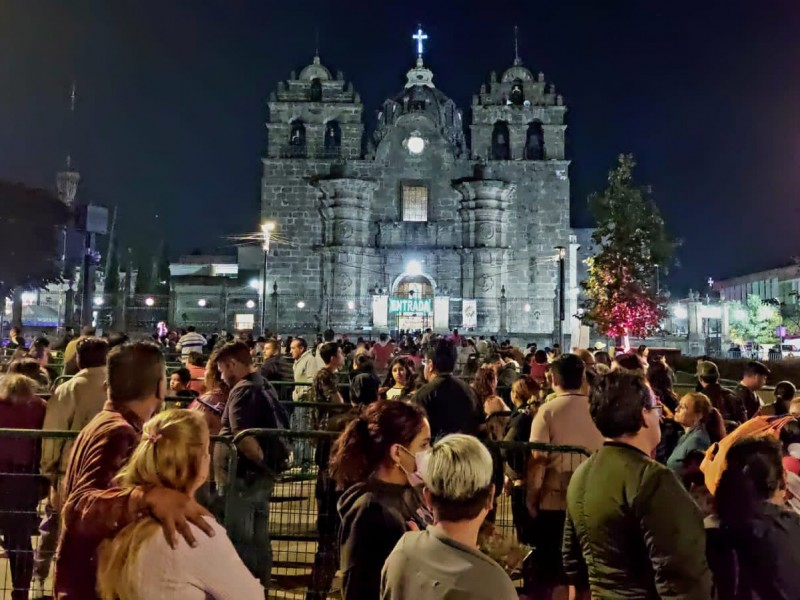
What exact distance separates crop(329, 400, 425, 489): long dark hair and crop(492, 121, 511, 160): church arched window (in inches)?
1545

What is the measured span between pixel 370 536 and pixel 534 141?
4085 centimetres

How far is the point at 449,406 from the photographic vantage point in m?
6.33

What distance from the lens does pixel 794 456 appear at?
14.1ft

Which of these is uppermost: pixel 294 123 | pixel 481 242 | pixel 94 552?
pixel 294 123

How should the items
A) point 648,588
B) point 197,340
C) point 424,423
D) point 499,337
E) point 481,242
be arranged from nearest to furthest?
point 648,588 → point 424,423 → point 197,340 → point 499,337 → point 481,242

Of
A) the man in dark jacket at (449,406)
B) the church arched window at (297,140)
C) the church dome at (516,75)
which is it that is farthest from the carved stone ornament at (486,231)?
the man in dark jacket at (449,406)

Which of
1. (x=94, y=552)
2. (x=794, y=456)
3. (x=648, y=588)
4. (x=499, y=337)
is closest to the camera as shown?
(x=94, y=552)

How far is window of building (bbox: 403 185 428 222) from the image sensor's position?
4097 cm

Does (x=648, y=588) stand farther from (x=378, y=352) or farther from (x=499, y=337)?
(x=499, y=337)

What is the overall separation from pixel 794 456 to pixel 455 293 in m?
35.4

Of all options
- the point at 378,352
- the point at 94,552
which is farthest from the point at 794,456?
the point at 378,352

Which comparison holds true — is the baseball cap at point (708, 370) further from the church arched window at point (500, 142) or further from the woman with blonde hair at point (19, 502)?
the church arched window at point (500, 142)

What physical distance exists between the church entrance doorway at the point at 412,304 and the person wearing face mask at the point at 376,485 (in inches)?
1310

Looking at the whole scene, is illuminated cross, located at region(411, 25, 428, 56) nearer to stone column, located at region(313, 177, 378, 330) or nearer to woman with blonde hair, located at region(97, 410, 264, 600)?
stone column, located at region(313, 177, 378, 330)
